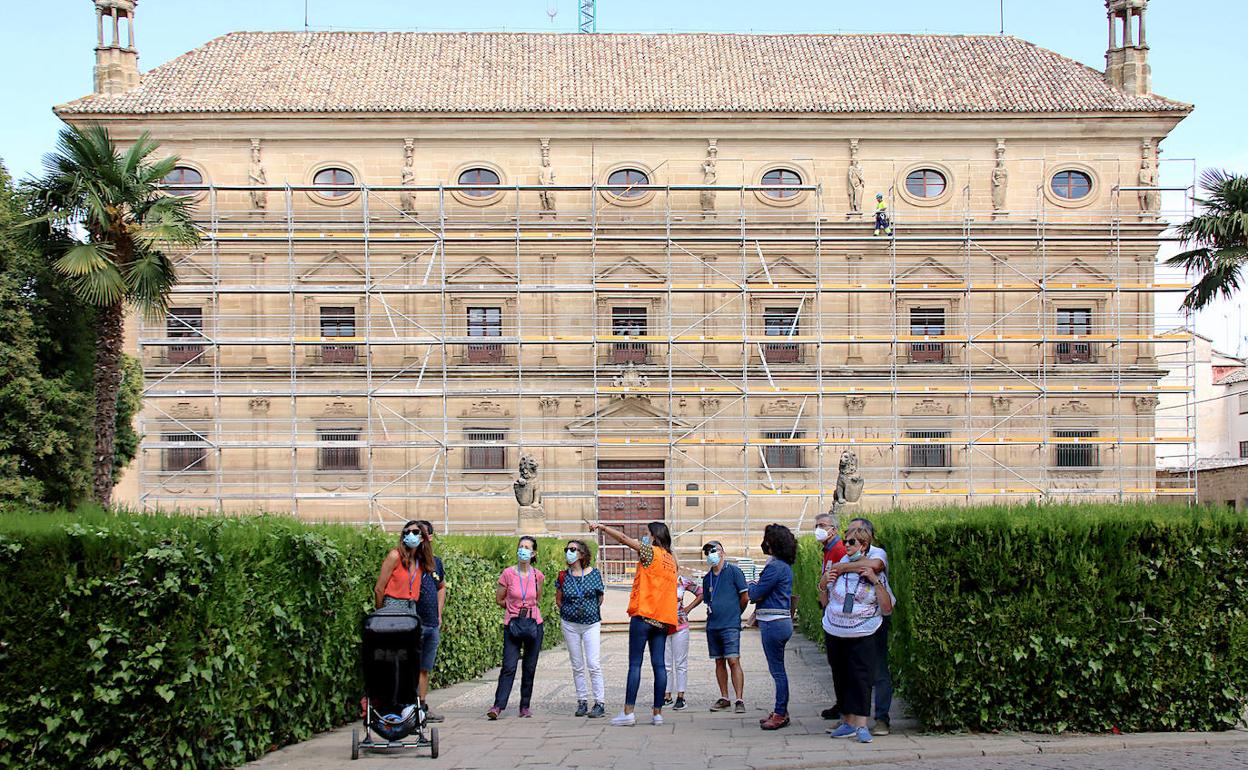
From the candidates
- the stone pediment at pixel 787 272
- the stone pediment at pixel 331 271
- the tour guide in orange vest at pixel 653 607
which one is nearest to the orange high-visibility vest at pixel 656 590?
the tour guide in orange vest at pixel 653 607

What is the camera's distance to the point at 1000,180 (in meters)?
37.7

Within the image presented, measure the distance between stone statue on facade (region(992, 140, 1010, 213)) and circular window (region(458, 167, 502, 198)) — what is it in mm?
13651

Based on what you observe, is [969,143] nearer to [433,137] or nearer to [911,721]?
[433,137]

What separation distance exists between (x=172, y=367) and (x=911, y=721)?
28.0m

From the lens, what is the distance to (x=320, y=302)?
121ft

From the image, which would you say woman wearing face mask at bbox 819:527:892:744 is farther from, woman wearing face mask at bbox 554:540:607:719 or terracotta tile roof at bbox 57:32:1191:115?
terracotta tile roof at bbox 57:32:1191:115

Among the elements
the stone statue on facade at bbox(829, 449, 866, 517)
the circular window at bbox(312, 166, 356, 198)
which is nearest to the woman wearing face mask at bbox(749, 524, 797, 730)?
the stone statue on facade at bbox(829, 449, 866, 517)

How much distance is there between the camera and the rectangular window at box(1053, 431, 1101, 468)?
117ft

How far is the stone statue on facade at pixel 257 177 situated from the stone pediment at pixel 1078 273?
837 inches

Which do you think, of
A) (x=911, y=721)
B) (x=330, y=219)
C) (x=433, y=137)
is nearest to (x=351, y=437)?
(x=330, y=219)

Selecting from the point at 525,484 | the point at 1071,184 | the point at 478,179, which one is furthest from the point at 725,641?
the point at 1071,184

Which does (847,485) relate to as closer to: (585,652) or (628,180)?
(628,180)

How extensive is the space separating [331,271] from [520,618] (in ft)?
85.6

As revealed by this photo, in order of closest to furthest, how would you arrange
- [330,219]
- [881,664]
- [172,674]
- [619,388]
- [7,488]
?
[172,674] < [881,664] < [7,488] < [619,388] < [330,219]
